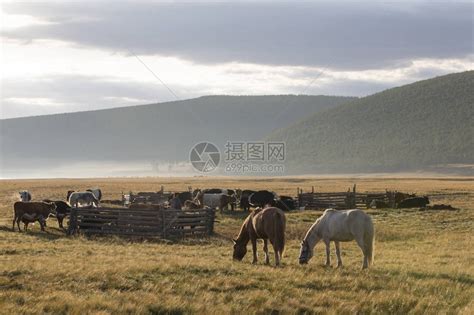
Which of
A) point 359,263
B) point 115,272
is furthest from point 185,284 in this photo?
point 359,263

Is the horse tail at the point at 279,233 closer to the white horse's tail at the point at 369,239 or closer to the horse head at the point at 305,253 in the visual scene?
the horse head at the point at 305,253

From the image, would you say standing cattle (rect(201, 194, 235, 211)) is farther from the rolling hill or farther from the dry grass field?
the rolling hill

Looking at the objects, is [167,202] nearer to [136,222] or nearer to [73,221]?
[73,221]

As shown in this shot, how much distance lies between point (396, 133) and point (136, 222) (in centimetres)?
13376

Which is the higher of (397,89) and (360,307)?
(397,89)

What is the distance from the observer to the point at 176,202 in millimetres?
32844

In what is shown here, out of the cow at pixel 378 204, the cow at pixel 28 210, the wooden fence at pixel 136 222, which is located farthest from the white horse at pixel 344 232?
the cow at pixel 378 204

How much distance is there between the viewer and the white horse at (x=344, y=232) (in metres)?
16.0

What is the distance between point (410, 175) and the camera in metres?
136

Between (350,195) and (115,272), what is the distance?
99.7ft

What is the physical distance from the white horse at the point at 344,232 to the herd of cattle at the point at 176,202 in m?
9.80

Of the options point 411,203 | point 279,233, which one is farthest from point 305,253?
point 411,203

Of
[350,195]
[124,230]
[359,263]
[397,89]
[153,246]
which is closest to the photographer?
[359,263]

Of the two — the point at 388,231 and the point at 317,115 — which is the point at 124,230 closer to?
the point at 388,231
